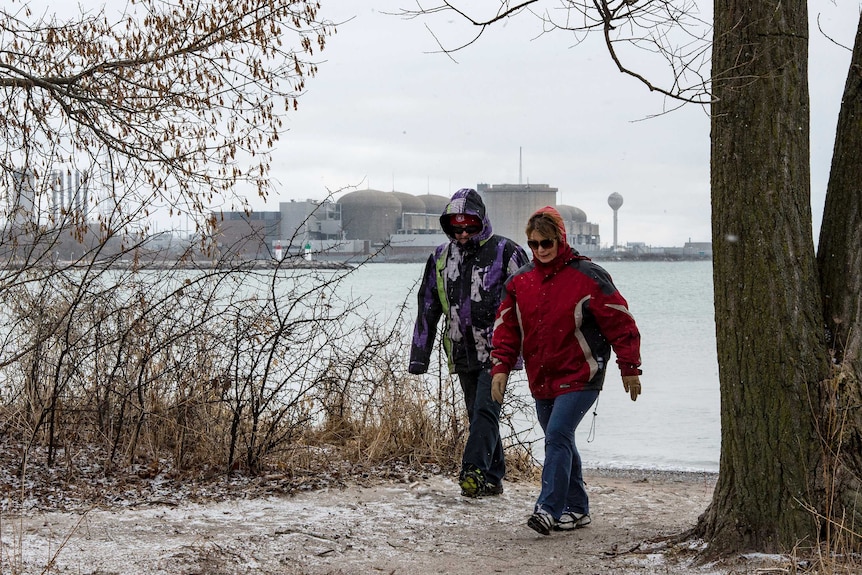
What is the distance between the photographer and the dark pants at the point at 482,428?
6.08 meters

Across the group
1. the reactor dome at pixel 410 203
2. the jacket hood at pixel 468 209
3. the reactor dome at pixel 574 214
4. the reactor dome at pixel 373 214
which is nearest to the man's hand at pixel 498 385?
the jacket hood at pixel 468 209

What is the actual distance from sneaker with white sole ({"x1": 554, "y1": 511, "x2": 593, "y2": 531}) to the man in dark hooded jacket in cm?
87

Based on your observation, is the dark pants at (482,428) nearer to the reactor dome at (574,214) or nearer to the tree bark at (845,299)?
the tree bark at (845,299)

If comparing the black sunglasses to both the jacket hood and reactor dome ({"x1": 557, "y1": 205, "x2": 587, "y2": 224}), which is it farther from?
reactor dome ({"x1": 557, "y1": 205, "x2": 587, "y2": 224})

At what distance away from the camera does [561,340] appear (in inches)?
201

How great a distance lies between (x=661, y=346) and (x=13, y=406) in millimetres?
23550

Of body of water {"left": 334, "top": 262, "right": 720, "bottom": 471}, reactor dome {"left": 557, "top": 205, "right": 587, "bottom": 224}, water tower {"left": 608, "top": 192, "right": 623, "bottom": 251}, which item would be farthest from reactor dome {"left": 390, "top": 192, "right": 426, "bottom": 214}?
body of water {"left": 334, "top": 262, "right": 720, "bottom": 471}

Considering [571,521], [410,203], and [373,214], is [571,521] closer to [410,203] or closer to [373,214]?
[373,214]

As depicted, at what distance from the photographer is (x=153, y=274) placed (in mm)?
7879

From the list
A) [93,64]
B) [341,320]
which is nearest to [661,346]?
[341,320]

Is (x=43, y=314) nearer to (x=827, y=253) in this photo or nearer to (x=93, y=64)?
(x=93, y=64)

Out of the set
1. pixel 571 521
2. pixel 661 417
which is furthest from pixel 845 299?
pixel 661 417

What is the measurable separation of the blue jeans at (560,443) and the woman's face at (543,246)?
770 mm

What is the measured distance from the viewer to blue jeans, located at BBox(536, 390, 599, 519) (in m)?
5.13
